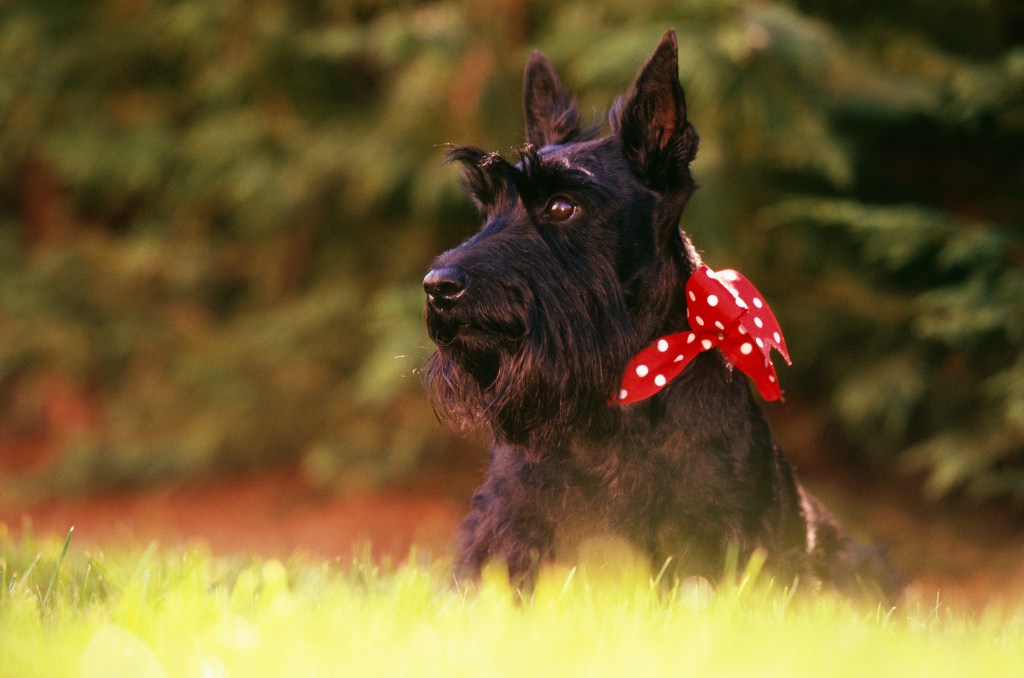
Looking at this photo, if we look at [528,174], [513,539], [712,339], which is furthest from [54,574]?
[712,339]

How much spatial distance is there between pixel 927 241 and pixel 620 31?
2287mm

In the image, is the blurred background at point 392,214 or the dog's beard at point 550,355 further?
the blurred background at point 392,214

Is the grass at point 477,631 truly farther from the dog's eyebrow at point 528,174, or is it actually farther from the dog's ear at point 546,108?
the dog's ear at point 546,108

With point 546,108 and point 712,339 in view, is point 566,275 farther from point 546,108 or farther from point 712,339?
point 546,108

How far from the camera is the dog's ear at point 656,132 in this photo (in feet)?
8.75

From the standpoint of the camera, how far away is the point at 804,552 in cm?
271

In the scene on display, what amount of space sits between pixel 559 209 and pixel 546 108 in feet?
2.46

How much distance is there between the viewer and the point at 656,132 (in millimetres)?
2738

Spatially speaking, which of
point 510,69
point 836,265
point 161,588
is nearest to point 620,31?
point 510,69

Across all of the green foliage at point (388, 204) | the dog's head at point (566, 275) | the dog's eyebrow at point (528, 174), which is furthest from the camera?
the green foliage at point (388, 204)

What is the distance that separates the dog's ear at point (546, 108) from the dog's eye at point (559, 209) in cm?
60

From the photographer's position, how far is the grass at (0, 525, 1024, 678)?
1.79 metres

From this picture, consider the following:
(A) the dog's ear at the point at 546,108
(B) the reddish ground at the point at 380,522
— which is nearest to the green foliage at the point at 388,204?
(B) the reddish ground at the point at 380,522

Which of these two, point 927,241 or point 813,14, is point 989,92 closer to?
point 927,241
